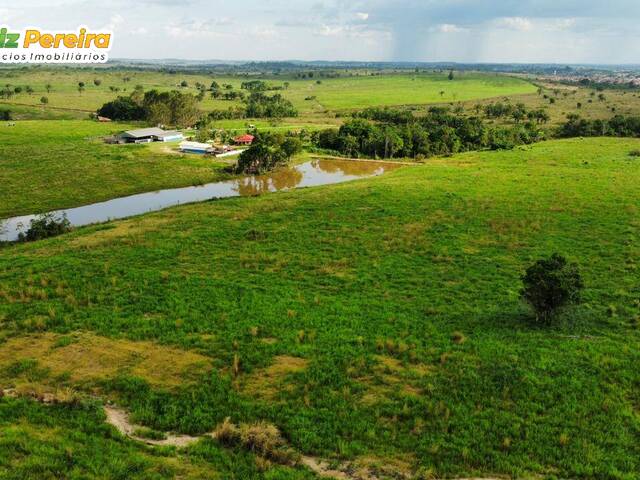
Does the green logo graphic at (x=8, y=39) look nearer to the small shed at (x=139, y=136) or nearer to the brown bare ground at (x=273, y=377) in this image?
the small shed at (x=139, y=136)

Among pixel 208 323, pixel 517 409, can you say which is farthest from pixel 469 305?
pixel 208 323

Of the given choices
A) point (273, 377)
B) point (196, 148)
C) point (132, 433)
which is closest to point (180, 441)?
point (132, 433)

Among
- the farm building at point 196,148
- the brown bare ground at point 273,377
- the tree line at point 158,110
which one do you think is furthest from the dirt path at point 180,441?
the tree line at point 158,110

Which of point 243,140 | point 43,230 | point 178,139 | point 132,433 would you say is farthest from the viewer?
point 178,139

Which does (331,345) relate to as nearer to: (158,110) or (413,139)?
(413,139)

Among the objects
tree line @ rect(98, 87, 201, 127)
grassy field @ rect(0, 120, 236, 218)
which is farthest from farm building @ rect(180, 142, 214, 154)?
tree line @ rect(98, 87, 201, 127)

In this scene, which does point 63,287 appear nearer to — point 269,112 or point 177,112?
point 177,112
